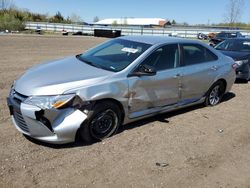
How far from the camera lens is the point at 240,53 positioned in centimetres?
1001

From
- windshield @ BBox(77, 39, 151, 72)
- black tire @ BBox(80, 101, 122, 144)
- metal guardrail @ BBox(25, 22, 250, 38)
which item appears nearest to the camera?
black tire @ BBox(80, 101, 122, 144)

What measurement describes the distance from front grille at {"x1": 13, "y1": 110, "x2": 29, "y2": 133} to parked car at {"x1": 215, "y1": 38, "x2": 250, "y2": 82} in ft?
23.7

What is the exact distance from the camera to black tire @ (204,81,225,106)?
6762 mm

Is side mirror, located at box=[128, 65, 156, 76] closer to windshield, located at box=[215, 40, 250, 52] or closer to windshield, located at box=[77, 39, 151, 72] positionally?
windshield, located at box=[77, 39, 151, 72]

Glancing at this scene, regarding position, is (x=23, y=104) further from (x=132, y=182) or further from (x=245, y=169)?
(x=245, y=169)

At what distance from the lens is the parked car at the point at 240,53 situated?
9578 mm

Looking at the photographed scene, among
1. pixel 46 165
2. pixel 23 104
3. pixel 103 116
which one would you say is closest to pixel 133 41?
pixel 103 116

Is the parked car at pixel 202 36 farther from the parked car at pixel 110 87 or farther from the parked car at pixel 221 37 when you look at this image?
the parked car at pixel 110 87

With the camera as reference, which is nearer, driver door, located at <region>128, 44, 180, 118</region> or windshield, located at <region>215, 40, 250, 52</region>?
driver door, located at <region>128, 44, 180, 118</region>

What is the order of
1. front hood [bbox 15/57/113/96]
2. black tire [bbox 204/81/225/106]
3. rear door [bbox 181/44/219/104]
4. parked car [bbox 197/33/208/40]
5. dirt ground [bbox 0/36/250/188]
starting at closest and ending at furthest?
dirt ground [bbox 0/36/250/188]
front hood [bbox 15/57/113/96]
rear door [bbox 181/44/219/104]
black tire [bbox 204/81/225/106]
parked car [bbox 197/33/208/40]

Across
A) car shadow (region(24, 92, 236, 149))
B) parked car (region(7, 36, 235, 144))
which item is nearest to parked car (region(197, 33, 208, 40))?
car shadow (region(24, 92, 236, 149))

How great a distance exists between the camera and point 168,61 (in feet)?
18.3

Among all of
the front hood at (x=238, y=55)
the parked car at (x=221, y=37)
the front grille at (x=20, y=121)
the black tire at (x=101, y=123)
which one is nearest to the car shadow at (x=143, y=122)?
the black tire at (x=101, y=123)

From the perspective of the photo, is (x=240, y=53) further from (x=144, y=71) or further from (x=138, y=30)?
(x=138, y=30)
